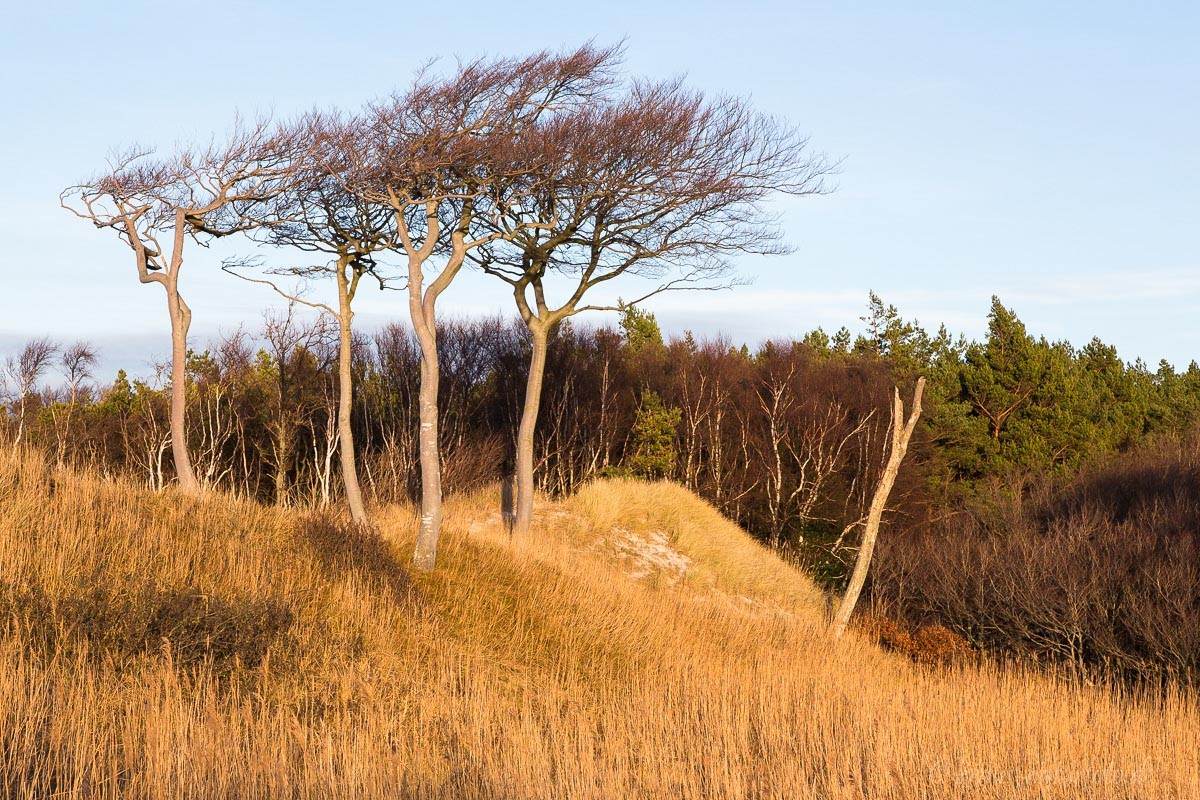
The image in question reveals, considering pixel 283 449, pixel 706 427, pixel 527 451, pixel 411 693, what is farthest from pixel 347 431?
pixel 706 427

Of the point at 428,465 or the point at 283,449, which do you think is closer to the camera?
the point at 428,465

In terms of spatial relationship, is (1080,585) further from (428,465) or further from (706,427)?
(706,427)

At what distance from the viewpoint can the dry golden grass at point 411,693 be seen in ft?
26.6

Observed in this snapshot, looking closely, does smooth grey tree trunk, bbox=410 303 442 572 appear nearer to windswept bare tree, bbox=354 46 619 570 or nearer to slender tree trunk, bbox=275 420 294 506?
windswept bare tree, bbox=354 46 619 570

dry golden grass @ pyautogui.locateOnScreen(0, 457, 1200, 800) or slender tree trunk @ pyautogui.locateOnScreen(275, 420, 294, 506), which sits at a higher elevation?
slender tree trunk @ pyautogui.locateOnScreen(275, 420, 294, 506)

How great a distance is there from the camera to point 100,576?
10992mm

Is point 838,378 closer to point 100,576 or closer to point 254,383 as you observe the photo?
point 254,383

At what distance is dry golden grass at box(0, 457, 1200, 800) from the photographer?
809 cm

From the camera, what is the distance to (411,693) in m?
10.7

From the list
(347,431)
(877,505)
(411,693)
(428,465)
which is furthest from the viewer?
(877,505)

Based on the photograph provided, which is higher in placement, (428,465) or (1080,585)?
(428,465)

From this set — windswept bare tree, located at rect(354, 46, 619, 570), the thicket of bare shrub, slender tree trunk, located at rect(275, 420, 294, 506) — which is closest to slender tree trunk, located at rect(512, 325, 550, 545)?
windswept bare tree, located at rect(354, 46, 619, 570)

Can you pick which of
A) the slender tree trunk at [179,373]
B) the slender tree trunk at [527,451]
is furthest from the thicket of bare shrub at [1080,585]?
the slender tree trunk at [179,373]

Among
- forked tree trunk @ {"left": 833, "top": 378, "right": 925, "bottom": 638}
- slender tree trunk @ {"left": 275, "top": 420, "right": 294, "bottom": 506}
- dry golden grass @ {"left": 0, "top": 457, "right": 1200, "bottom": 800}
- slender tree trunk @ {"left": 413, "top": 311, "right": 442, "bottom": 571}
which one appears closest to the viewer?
dry golden grass @ {"left": 0, "top": 457, "right": 1200, "bottom": 800}
